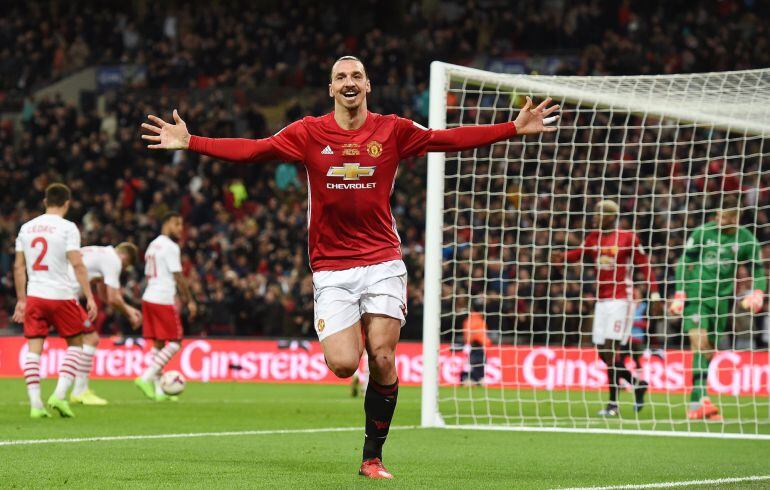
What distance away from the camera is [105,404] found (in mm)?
13602

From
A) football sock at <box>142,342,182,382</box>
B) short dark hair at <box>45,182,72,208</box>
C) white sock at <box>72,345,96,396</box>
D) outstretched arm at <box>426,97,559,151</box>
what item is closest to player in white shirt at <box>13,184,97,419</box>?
short dark hair at <box>45,182,72,208</box>

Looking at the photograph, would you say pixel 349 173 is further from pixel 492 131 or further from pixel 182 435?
pixel 182 435

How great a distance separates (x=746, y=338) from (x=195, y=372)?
28.5ft

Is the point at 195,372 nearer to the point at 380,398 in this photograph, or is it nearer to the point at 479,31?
the point at 479,31

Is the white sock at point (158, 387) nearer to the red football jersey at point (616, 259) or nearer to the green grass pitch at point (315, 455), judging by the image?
the green grass pitch at point (315, 455)

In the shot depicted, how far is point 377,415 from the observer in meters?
6.89

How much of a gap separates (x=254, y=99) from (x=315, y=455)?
2118cm

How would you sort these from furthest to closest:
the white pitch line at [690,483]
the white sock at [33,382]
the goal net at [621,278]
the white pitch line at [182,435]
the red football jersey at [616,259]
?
the red football jersey at [616,259] → the white sock at [33,382] → the goal net at [621,278] → the white pitch line at [182,435] → the white pitch line at [690,483]

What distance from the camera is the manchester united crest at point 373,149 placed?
6.85 metres

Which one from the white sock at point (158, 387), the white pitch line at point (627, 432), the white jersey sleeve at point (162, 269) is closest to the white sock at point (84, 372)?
the white sock at point (158, 387)

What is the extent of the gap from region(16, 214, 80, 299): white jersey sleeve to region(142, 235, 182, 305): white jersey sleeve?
3037 mm

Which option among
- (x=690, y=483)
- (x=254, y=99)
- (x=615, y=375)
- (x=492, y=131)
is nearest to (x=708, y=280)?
(x=615, y=375)

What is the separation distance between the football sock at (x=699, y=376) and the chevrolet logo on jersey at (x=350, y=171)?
627cm

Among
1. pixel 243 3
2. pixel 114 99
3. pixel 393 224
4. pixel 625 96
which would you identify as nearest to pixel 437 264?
pixel 625 96
